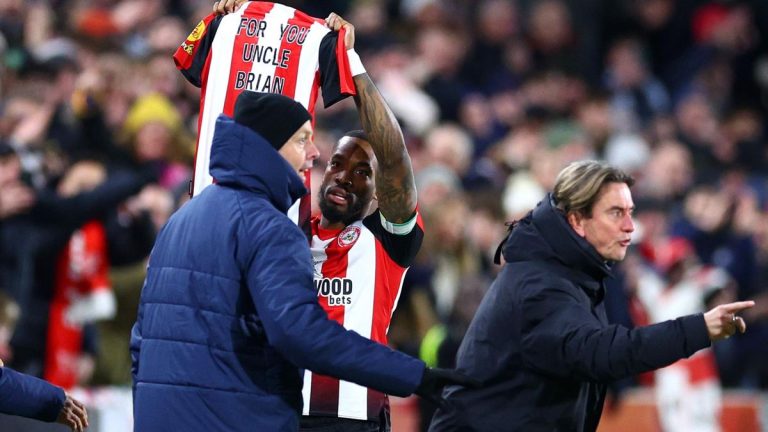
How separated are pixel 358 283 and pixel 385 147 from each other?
55 cm

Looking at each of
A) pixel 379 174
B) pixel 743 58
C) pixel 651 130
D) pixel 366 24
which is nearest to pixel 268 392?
pixel 379 174

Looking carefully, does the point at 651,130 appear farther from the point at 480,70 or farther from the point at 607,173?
the point at 607,173

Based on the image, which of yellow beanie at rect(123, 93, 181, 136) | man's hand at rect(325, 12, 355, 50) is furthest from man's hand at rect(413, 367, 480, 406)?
yellow beanie at rect(123, 93, 181, 136)

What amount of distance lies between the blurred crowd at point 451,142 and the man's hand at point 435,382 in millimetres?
3714

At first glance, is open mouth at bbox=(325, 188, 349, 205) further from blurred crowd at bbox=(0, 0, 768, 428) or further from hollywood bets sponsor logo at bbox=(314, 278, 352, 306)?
blurred crowd at bbox=(0, 0, 768, 428)

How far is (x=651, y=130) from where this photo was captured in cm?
1425

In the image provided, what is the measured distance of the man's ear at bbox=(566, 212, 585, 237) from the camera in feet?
17.5

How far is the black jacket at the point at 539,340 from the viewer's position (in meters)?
4.88

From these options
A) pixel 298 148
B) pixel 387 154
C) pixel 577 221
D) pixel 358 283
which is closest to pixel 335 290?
pixel 358 283

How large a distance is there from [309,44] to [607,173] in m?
1.27

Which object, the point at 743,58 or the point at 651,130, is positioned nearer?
the point at 651,130

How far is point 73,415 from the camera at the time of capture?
496 centimetres

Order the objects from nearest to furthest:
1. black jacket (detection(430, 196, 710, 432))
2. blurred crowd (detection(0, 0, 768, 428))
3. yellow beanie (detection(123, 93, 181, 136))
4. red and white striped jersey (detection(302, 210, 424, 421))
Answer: black jacket (detection(430, 196, 710, 432))
red and white striped jersey (detection(302, 210, 424, 421))
blurred crowd (detection(0, 0, 768, 428))
yellow beanie (detection(123, 93, 181, 136))

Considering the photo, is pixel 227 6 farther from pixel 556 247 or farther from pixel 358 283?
pixel 556 247
